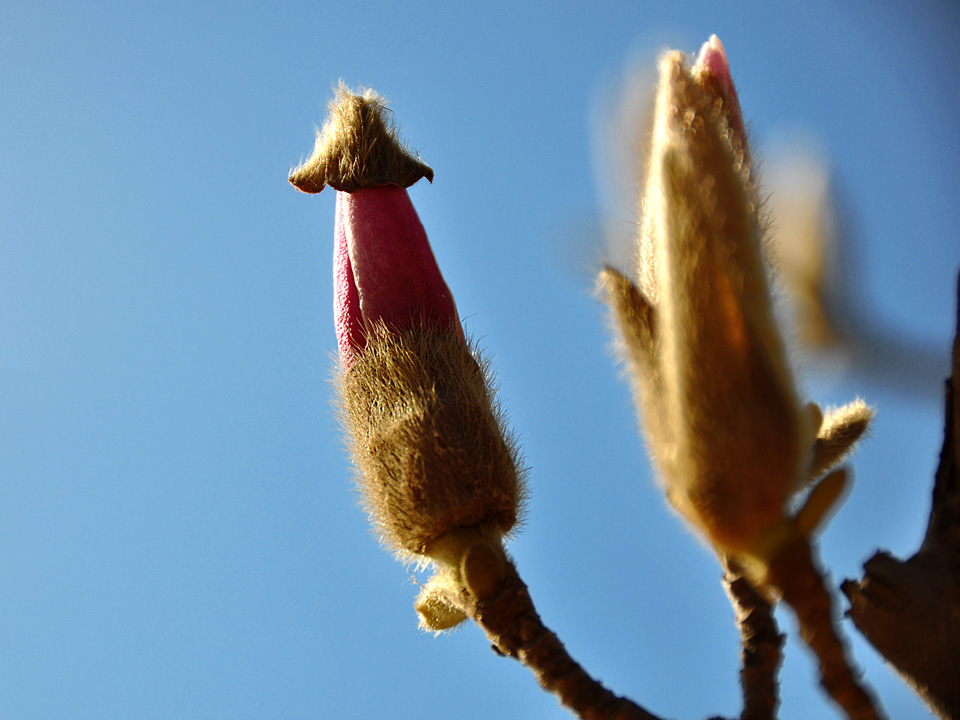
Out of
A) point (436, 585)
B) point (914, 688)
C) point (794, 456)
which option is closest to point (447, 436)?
point (436, 585)

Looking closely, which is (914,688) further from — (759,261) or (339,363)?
(339,363)

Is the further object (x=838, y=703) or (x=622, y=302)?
(x=622, y=302)

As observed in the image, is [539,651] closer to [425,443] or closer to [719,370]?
[425,443]

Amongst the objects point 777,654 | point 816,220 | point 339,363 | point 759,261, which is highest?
point 339,363

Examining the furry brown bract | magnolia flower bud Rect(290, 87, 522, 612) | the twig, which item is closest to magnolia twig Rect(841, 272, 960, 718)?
the twig

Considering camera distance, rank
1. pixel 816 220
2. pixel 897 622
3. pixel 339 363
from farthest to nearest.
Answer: pixel 339 363
pixel 816 220
pixel 897 622

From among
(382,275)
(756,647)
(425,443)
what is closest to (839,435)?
(756,647)
